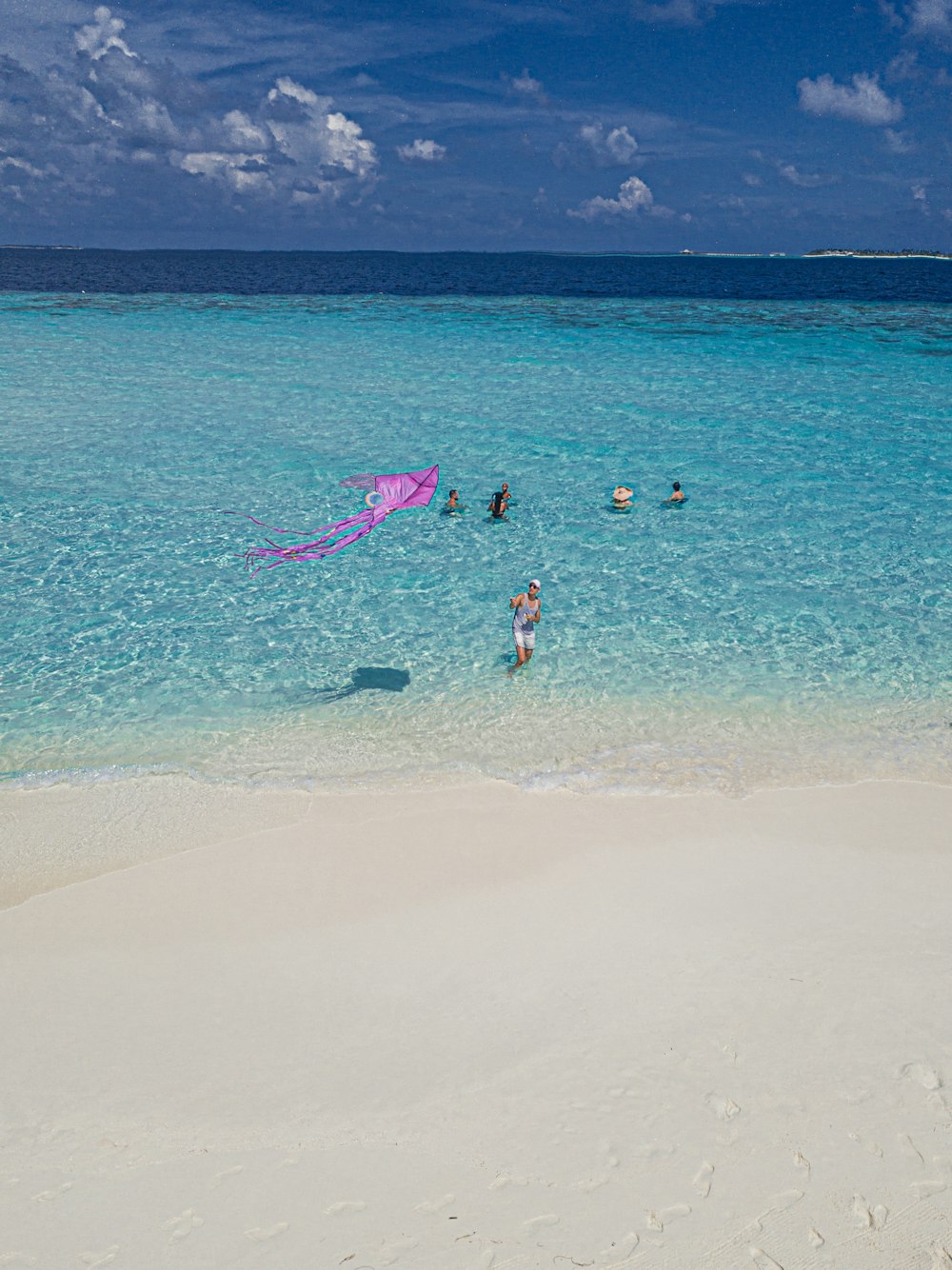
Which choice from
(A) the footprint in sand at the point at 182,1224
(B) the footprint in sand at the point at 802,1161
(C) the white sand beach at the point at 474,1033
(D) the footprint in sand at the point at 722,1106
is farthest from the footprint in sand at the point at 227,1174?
(B) the footprint in sand at the point at 802,1161

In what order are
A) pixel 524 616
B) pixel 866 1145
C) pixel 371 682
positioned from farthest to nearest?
1. pixel 371 682
2. pixel 524 616
3. pixel 866 1145

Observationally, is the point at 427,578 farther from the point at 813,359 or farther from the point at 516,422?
the point at 813,359

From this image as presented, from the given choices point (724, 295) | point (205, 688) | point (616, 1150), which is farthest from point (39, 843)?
point (724, 295)

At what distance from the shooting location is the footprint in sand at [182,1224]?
18.7 ft

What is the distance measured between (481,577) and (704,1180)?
13.7m

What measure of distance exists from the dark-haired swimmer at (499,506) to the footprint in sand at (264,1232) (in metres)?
17.7

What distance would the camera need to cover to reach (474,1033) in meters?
7.40

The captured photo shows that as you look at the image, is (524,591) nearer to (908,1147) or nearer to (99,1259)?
(908,1147)

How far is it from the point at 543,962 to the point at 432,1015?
1.26 metres

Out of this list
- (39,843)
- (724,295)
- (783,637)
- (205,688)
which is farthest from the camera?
(724,295)

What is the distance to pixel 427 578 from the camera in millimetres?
18531

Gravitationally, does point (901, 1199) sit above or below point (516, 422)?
below

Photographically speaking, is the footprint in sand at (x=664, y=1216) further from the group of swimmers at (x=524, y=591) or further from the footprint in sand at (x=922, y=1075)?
the group of swimmers at (x=524, y=591)

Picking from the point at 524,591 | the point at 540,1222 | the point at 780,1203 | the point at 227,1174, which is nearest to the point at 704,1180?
the point at 780,1203
